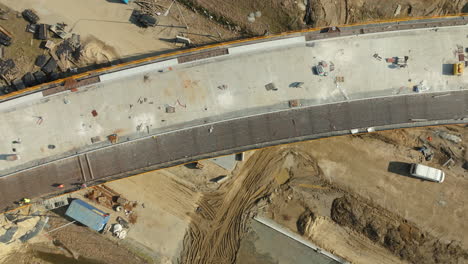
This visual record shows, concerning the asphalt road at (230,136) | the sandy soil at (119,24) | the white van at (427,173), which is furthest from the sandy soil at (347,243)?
the sandy soil at (119,24)

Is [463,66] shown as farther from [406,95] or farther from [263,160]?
[263,160]

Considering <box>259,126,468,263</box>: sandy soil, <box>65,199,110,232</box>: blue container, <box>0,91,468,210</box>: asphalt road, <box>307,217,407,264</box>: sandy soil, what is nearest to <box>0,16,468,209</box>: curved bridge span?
<box>0,91,468,210</box>: asphalt road

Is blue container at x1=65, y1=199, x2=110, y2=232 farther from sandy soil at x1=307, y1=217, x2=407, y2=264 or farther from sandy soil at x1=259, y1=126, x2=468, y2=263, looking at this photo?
sandy soil at x1=307, y1=217, x2=407, y2=264

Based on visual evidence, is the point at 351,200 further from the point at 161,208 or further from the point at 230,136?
the point at 161,208

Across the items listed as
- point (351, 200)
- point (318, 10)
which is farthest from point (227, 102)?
point (351, 200)

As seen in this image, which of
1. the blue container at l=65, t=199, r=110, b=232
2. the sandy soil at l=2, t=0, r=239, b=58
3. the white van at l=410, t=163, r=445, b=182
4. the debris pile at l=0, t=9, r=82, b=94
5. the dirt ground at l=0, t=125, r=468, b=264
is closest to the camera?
the white van at l=410, t=163, r=445, b=182

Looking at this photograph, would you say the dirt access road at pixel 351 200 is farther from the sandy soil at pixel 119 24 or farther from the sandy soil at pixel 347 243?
the sandy soil at pixel 119 24
